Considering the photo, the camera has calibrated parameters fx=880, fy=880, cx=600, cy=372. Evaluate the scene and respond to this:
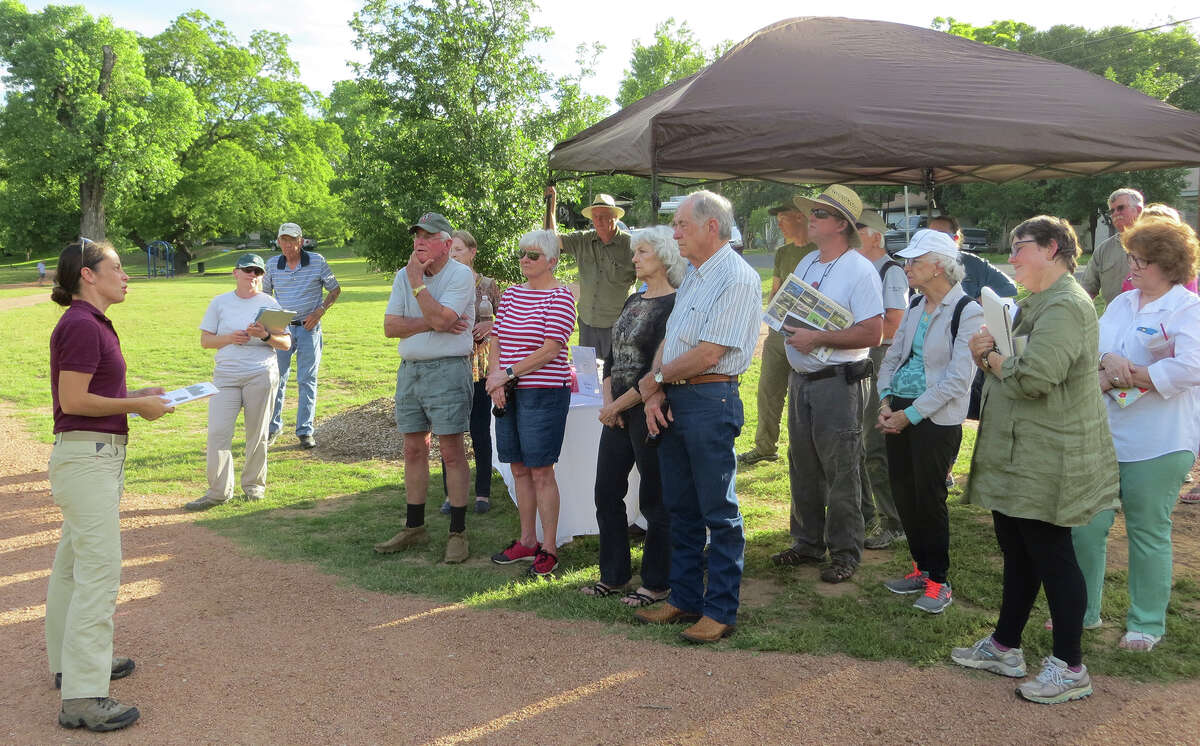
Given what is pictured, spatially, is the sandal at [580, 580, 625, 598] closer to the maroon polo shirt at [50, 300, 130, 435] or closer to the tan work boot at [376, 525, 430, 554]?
the tan work boot at [376, 525, 430, 554]

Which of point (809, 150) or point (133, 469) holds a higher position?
point (809, 150)

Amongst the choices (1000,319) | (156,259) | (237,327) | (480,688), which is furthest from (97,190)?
(1000,319)

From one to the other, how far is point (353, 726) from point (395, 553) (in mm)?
2320

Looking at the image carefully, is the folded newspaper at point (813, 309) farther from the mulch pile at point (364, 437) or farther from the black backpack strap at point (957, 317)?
the mulch pile at point (364, 437)

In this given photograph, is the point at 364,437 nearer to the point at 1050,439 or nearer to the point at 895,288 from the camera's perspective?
the point at 895,288

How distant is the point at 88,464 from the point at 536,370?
2.33m

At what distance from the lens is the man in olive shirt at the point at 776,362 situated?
21.1 feet

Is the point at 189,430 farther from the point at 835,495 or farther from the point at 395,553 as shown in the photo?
the point at 835,495

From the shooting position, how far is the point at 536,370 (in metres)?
5.12

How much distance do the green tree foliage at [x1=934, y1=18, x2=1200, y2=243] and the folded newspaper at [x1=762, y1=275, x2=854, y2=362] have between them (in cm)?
3619

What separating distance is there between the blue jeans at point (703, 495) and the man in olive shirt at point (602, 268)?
2.75 meters

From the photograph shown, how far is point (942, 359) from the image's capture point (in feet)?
14.9

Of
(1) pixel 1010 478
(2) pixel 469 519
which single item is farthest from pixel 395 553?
(1) pixel 1010 478

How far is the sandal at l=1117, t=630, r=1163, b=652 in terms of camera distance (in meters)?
4.13
